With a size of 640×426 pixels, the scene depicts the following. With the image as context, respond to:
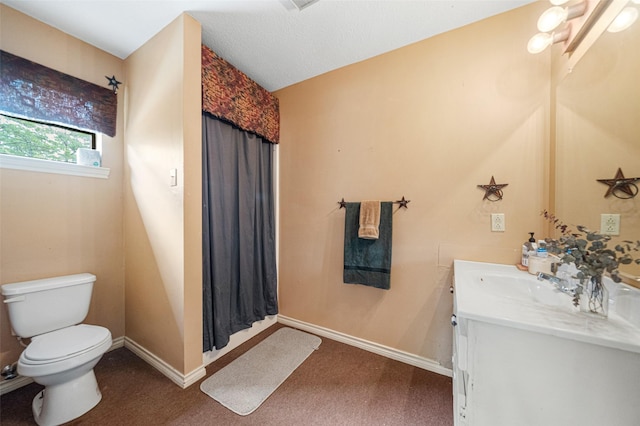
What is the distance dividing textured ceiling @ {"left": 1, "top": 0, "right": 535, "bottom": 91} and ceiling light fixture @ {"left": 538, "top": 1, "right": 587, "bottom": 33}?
0.98 feet

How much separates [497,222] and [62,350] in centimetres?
263

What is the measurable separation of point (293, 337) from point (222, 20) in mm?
2540

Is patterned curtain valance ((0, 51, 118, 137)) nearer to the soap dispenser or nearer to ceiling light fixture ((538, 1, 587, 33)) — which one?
ceiling light fixture ((538, 1, 587, 33))

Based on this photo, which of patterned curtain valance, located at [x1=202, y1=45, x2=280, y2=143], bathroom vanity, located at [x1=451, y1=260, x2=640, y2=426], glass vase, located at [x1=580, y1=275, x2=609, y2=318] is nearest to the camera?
bathroom vanity, located at [x1=451, y1=260, x2=640, y2=426]

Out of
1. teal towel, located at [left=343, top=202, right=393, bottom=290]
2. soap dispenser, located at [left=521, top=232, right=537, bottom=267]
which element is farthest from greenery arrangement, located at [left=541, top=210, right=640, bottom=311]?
teal towel, located at [left=343, top=202, right=393, bottom=290]

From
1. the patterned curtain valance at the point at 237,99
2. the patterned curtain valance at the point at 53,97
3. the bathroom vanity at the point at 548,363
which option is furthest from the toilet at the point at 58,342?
the bathroom vanity at the point at 548,363

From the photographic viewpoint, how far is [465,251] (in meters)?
1.50

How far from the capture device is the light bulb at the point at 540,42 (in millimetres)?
1219

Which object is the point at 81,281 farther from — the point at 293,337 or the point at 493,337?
the point at 493,337

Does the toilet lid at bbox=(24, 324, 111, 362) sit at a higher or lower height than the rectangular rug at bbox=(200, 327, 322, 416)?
higher

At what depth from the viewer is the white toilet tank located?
1.31m

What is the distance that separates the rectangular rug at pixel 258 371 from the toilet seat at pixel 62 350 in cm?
67

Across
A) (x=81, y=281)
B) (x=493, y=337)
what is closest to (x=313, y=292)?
(x=493, y=337)

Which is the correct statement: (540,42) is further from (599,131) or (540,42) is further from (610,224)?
(610,224)
